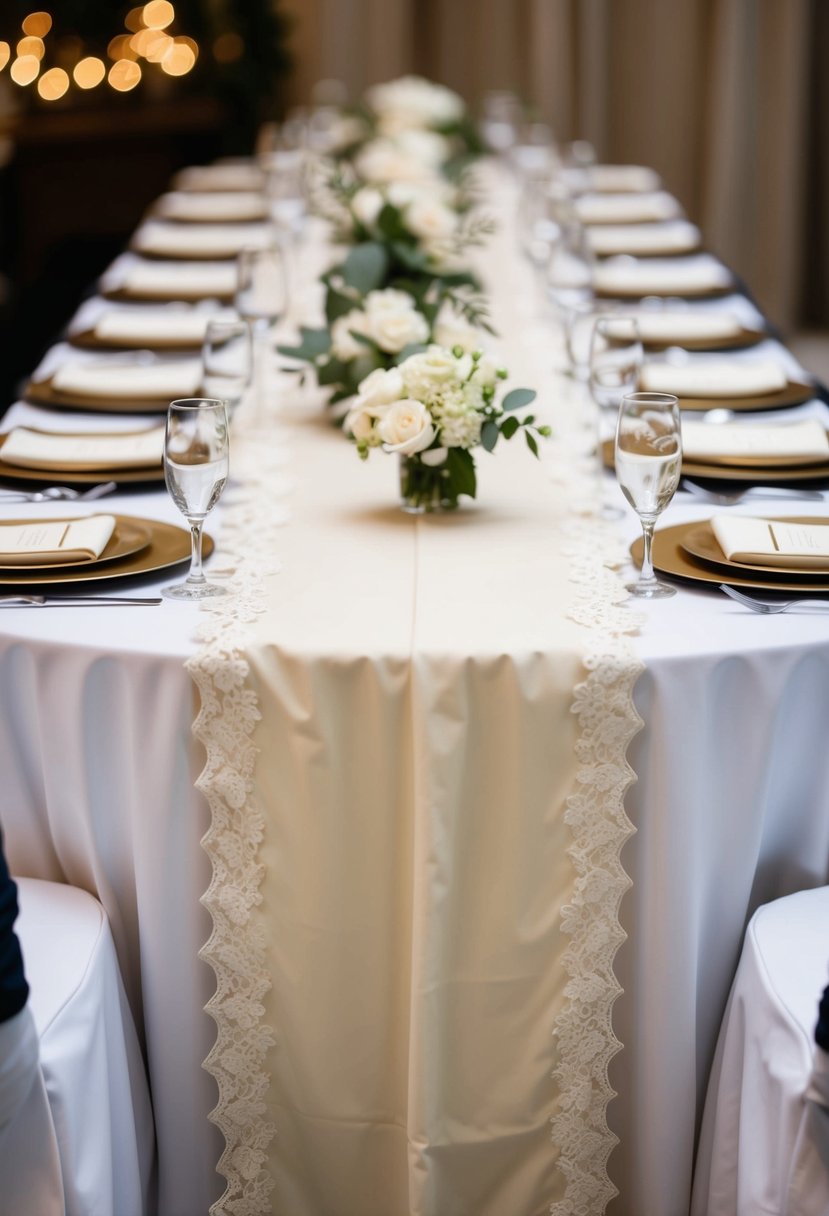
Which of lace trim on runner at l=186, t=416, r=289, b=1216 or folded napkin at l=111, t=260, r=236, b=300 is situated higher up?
folded napkin at l=111, t=260, r=236, b=300

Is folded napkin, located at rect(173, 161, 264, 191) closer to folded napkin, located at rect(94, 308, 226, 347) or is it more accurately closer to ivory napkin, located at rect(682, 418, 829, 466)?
folded napkin, located at rect(94, 308, 226, 347)

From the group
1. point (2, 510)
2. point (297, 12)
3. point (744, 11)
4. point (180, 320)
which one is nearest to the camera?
point (2, 510)

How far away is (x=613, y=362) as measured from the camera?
193 cm

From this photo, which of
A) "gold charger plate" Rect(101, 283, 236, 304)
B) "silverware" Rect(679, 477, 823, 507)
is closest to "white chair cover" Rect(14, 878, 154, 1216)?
"silverware" Rect(679, 477, 823, 507)

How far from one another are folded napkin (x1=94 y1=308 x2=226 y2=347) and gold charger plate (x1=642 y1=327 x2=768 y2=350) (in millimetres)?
842

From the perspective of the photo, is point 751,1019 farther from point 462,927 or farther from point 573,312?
point 573,312

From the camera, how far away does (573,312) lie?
2.15m

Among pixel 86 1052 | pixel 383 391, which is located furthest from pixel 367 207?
pixel 86 1052

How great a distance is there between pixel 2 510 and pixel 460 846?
31.1 inches

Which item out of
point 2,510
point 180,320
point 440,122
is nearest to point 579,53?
point 440,122

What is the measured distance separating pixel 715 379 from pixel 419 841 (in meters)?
1.23

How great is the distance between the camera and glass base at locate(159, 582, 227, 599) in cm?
158

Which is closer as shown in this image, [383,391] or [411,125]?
[383,391]

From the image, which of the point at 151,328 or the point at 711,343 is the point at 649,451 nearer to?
the point at 711,343
